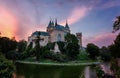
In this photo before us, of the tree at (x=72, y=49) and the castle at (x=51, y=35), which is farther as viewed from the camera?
the castle at (x=51, y=35)

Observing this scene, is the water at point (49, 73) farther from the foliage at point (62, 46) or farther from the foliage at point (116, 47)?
the foliage at point (62, 46)

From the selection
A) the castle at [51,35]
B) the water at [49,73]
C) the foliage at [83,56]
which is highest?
the castle at [51,35]

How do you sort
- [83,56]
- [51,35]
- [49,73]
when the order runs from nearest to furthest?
[49,73]
[83,56]
[51,35]

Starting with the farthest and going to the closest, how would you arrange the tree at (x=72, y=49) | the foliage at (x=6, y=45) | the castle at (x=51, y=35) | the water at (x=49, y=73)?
1. the castle at (x=51, y=35)
2. the tree at (x=72, y=49)
3. the foliage at (x=6, y=45)
4. the water at (x=49, y=73)

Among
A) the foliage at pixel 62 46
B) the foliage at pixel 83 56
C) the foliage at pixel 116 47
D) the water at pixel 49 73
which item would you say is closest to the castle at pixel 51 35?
the foliage at pixel 62 46

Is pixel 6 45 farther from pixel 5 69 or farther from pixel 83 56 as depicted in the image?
pixel 5 69

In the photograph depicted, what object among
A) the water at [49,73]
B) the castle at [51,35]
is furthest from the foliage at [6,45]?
the water at [49,73]

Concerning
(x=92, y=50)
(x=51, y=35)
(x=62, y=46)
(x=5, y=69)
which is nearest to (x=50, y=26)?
(x=51, y=35)

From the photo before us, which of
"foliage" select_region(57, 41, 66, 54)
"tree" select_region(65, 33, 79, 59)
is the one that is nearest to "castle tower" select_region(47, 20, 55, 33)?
"foliage" select_region(57, 41, 66, 54)

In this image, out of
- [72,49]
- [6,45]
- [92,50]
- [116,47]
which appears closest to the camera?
[116,47]

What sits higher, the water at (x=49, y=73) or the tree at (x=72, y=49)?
the tree at (x=72, y=49)

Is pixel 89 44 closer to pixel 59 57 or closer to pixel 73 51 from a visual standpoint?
pixel 73 51

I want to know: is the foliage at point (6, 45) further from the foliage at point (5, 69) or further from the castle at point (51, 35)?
the foliage at point (5, 69)

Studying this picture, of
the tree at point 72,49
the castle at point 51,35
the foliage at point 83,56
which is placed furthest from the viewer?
the castle at point 51,35
